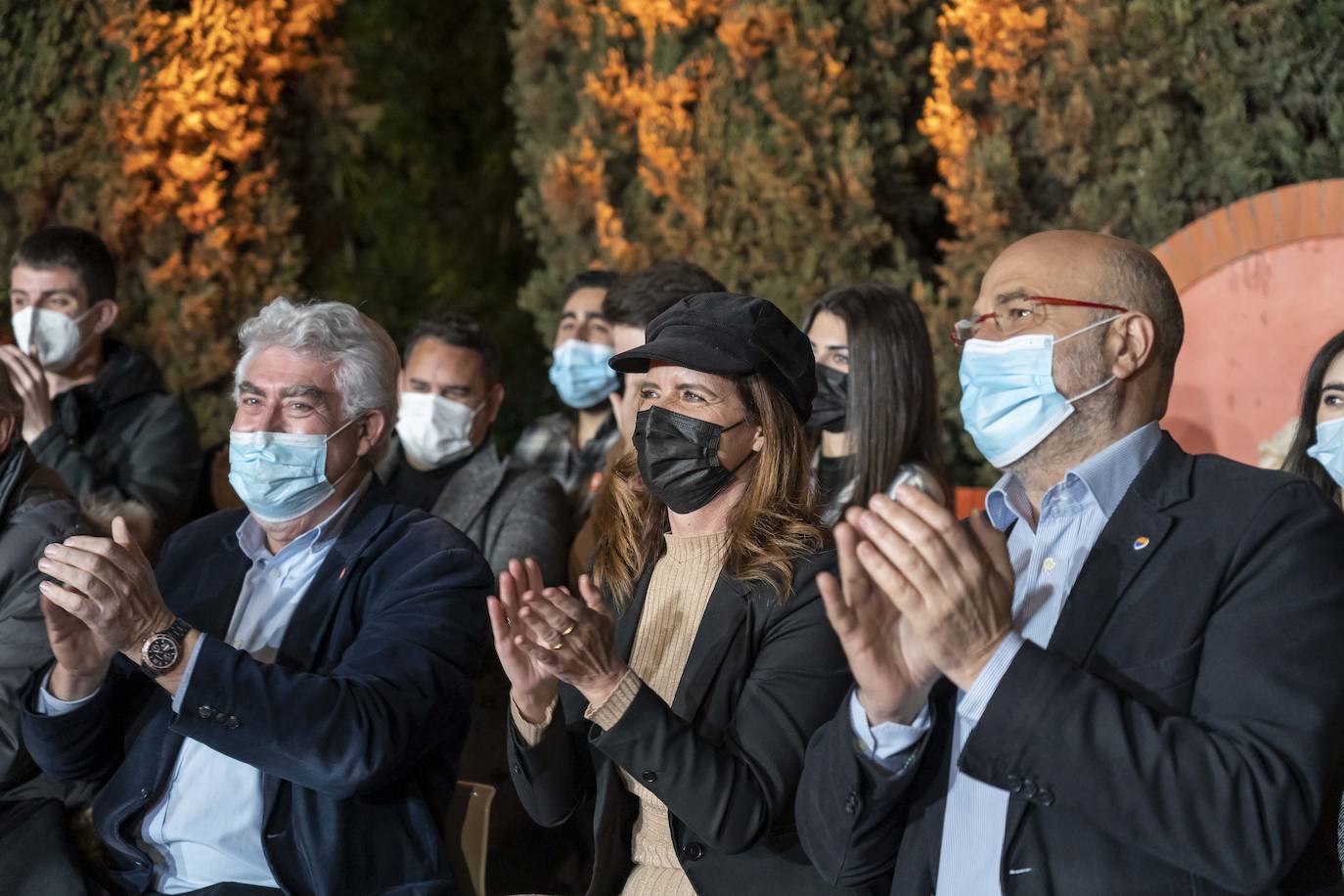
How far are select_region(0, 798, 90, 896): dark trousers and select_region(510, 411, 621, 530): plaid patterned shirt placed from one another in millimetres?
2147

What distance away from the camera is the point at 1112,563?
2.21 metres

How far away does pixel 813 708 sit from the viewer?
269 cm

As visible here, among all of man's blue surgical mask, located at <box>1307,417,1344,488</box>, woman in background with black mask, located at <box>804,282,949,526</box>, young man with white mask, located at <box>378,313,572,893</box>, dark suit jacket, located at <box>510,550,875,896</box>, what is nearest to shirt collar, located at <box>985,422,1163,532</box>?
dark suit jacket, located at <box>510,550,875,896</box>

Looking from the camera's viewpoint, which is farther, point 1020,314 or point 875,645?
point 1020,314

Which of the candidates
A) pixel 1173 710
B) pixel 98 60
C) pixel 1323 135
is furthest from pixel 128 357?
pixel 1323 135

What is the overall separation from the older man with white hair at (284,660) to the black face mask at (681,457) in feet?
1.92

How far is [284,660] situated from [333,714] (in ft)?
1.15

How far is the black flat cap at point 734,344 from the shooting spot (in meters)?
2.87

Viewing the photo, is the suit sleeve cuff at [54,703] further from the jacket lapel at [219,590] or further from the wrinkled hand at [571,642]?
the wrinkled hand at [571,642]

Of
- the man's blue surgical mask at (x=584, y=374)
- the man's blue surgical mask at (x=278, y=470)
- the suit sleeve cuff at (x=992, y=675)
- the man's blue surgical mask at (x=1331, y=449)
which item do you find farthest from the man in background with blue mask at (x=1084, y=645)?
the man's blue surgical mask at (x=584, y=374)

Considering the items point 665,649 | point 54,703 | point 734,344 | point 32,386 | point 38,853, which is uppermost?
point 734,344

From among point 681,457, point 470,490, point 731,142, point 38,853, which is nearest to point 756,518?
point 681,457

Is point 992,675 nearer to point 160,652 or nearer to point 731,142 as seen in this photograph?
point 160,652

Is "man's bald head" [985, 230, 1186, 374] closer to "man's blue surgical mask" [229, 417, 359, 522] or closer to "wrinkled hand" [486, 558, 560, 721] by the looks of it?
"wrinkled hand" [486, 558, 560, 721]
